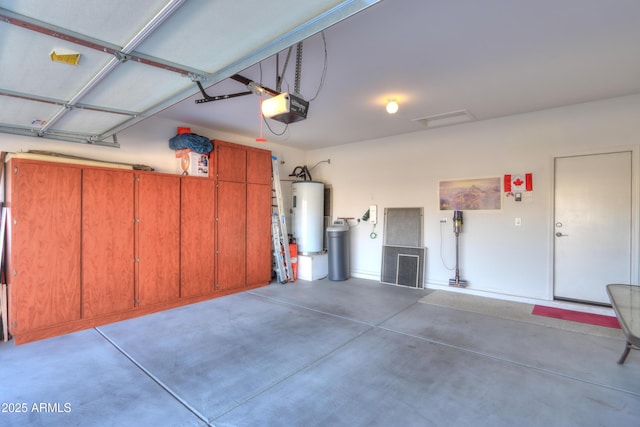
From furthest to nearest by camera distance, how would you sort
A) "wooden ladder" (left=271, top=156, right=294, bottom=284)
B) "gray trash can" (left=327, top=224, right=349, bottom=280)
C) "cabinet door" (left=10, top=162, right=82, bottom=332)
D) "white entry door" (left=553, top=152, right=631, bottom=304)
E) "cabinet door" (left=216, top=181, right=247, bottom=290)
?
"gray trash can" (left=327, top=224, right=349, bottom=280), "wooden ladder" (left=271, top=156, right=294, bottom=284), "cabinet door" (left=216, top=181, right=247, bottom=290), "white entry door" (left=553, top=152, right=631, bottom=304), "cabinet door" (left=10, top=162, right=82, bottom=332)

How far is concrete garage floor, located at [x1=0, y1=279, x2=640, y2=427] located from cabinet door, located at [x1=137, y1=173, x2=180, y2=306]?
487mm

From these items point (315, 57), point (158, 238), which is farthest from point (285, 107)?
point (158, 238)

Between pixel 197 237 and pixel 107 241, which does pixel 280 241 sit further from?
pixel 107 241

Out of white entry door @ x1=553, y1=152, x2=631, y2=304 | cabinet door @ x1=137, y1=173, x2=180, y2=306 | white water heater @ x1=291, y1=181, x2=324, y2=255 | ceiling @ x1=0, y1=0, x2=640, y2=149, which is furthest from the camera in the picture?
white water heater @ x1=291, y1=181, x2=324, y2=255

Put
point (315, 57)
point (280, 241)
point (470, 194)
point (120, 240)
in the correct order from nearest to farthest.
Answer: point (315, 57), point (120, 240), point (470, 194), point (280, 241)

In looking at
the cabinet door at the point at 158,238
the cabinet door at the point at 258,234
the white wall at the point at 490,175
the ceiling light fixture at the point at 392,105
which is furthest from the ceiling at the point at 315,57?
the cabinet door at the point at 258,234

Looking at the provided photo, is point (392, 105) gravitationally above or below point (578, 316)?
above

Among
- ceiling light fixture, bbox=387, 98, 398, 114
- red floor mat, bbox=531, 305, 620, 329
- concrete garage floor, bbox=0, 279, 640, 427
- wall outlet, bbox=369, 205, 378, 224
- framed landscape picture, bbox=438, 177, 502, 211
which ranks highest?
ceiling light fixture, bbox=387, 98, 398, 114

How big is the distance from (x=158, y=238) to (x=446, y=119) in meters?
4.88

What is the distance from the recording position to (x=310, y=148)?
7.42 m

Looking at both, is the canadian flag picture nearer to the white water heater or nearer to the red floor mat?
the red floor mat

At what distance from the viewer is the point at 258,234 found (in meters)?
5.86

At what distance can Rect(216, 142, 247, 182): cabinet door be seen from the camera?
527cm

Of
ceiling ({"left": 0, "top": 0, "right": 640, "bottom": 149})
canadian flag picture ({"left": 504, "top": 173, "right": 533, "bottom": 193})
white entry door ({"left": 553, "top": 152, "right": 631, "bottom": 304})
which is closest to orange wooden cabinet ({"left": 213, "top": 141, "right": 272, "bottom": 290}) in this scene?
ceiling ({"left": 0, "top": 0, "right": 640, "bottom": 149})
